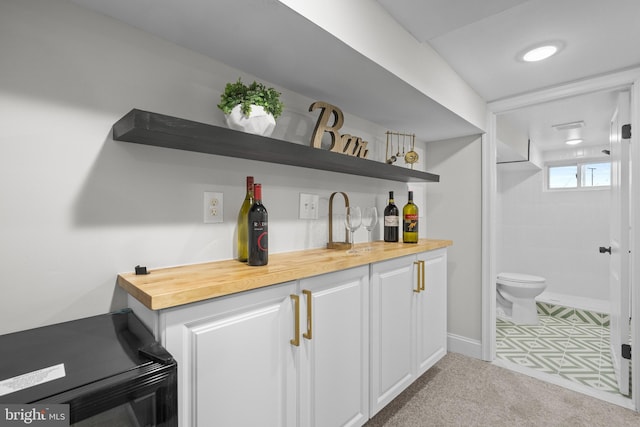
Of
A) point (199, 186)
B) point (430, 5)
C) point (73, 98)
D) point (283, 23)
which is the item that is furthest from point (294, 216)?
point (430, 5)

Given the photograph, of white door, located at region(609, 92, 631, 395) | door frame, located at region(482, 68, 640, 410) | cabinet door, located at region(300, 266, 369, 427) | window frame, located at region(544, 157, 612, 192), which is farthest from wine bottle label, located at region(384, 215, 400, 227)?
window frame, located at region(544, 157, 612, 192)

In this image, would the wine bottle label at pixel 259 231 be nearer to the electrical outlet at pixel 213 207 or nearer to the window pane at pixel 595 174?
the electrical outlet at pixel 213 207

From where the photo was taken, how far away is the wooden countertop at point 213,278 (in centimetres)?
86

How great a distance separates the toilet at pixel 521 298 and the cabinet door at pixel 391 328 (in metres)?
2.25

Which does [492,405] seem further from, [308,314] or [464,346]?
[308,314]

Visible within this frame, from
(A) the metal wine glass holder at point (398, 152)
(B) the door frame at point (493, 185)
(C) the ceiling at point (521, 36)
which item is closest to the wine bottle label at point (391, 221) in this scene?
(A) the metal wine glass holder at point (398, 152)

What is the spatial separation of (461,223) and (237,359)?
234 centimetres

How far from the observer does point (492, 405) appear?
76.7 inches

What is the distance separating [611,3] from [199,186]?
6.66 ft

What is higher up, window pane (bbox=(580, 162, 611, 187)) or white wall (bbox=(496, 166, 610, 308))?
window pane (bbox=(580, 162, 611, 187))

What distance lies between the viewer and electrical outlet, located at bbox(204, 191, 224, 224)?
1.34 meters

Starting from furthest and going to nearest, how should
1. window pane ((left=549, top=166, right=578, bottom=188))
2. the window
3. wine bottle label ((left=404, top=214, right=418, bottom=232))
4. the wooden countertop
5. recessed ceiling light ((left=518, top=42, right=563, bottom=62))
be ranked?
window pane ((left=549, top=166, right=578, bottom=188))
the window
wine bottle label ((left=404, top=214, right=418, bottom=232))
recessed ceiling light ((left=518, top=42, right=563, bottom=62))
the wooden countertop

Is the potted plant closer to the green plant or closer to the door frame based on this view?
the green plant

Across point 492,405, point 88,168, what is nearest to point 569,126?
point 492,405
